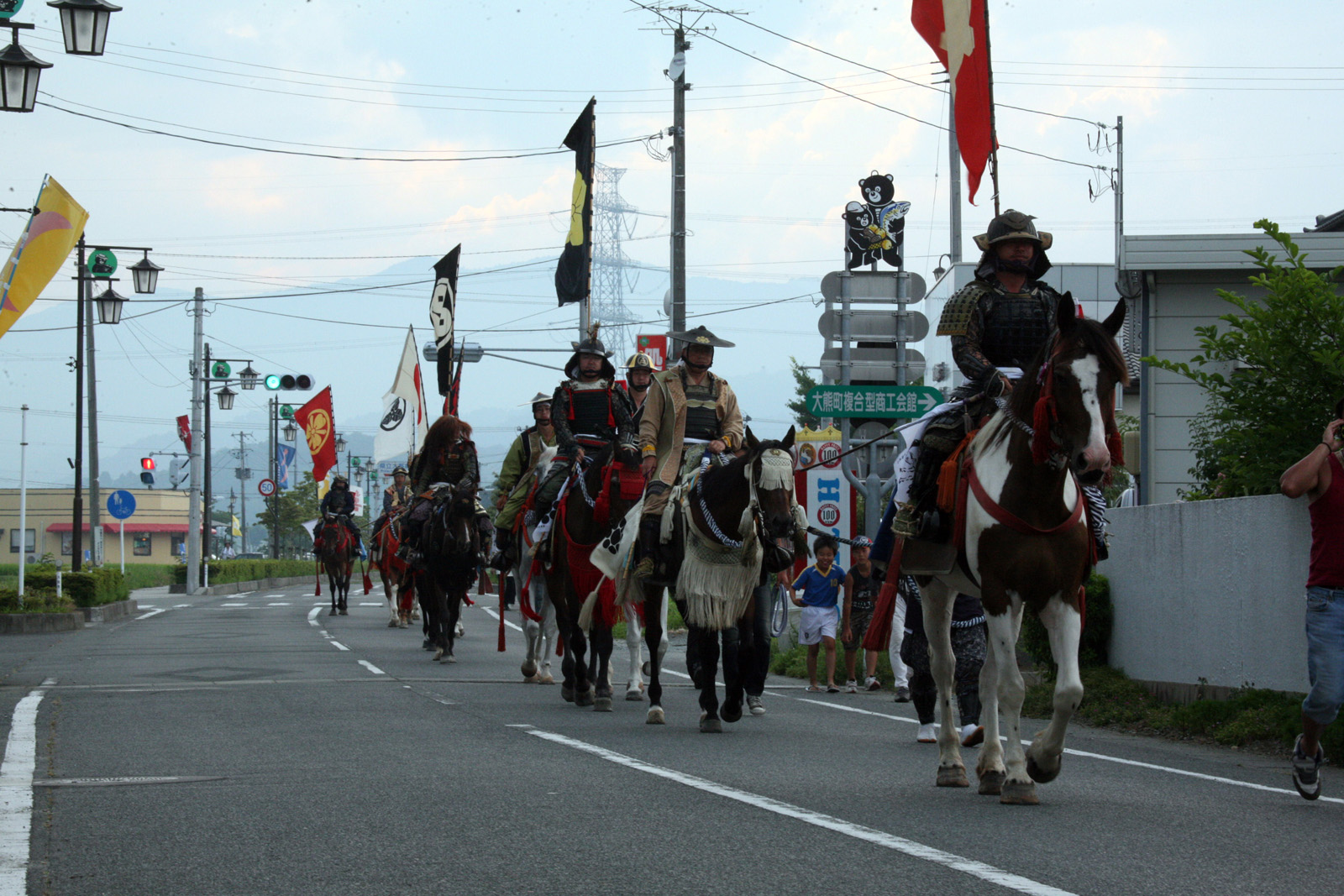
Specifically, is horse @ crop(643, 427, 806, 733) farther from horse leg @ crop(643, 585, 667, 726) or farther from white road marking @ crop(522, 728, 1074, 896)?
white road marking @ crop(522, 728, 1074, 896)

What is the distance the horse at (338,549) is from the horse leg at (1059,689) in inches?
1042

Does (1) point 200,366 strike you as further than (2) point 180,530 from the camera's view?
No

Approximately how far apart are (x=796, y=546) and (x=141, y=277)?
2595 centimetres

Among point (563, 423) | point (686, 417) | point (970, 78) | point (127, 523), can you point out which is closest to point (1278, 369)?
point (686, 417)

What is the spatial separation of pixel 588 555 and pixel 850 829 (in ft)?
22.5

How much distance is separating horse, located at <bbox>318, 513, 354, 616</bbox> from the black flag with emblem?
4.29 metres

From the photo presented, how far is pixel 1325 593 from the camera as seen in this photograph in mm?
8047

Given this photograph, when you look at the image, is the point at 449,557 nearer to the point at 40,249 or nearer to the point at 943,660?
the point at 40,249

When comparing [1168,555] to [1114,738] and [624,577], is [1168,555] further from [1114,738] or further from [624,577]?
[624,577]

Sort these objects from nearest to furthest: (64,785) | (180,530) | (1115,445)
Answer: (1115,445) < (64,785) < (180,530)

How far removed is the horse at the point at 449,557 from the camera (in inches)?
724

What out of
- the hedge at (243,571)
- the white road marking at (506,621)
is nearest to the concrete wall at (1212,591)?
the white road marking at (506,621)

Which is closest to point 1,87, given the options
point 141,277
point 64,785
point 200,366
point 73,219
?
point 73,219

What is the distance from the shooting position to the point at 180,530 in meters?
116
